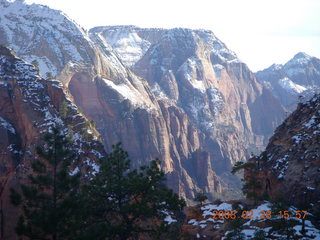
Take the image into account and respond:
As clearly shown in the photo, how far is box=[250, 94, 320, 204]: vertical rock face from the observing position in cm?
4712

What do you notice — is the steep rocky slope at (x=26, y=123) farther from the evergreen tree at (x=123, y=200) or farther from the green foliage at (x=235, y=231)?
the green foliage at (x=235, y=231)

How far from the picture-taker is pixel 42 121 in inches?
2963

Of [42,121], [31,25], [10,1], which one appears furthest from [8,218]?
[10,1]

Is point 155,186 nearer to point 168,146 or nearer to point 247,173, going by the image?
point 247,173

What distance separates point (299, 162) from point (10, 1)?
582ft

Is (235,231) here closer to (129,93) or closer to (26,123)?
(26,123)

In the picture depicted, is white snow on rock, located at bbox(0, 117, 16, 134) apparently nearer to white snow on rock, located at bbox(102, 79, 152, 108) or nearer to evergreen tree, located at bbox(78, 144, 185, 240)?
evergreen tree, located at bbox(78, 144, 185, 240)
